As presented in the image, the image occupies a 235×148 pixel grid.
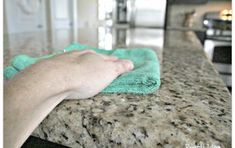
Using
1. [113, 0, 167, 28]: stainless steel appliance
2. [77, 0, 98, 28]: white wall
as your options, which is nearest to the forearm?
[77, 0, 98, 28]: white wall

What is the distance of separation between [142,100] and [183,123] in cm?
8

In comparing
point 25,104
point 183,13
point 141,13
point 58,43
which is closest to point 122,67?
point 25,104

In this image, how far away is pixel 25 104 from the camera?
0.81ft

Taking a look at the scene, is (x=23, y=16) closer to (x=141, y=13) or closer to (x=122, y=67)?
(x=141, y=13)

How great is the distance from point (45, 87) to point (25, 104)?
0.12 feet

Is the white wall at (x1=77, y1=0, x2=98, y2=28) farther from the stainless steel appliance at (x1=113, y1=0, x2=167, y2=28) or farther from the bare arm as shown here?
the bare arm

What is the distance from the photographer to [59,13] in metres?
3.69

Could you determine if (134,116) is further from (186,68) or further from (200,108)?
(186,68)

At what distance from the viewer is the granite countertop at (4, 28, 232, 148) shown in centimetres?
25

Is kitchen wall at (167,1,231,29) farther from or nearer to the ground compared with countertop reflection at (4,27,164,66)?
farther from the ground

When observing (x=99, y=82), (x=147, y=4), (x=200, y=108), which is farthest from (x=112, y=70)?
(x=147, y=4)

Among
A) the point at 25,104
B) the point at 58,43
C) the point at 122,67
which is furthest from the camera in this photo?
the point at 58,43

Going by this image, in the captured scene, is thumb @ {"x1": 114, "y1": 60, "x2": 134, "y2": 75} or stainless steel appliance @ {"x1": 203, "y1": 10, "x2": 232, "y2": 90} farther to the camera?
stainless steel appliance @ {"x1": 203, "y1": 10, "x2": 232, "y2": 90}

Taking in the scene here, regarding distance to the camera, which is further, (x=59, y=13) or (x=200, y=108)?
(x=59, y=13)
